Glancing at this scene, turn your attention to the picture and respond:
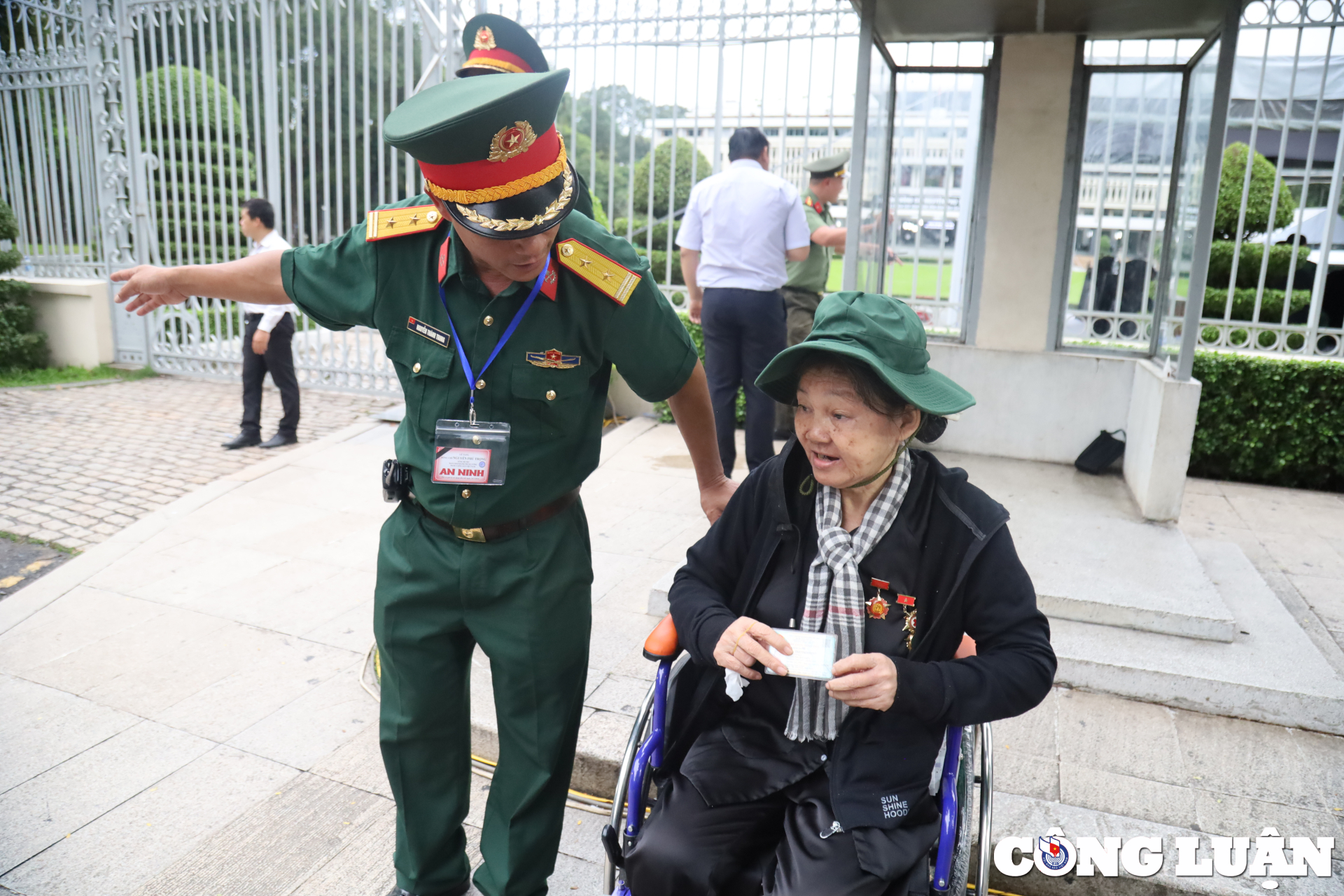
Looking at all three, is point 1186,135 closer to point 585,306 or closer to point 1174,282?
point 1174,282

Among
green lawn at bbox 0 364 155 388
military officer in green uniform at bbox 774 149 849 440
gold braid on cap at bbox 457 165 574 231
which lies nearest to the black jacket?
gold braid on cap at bbox 457 165 574 231

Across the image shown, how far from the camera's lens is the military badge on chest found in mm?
1901

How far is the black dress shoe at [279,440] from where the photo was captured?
23.3 ft

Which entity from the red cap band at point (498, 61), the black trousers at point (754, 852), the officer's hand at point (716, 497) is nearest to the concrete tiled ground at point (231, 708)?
the black trousers at point (754, 852)

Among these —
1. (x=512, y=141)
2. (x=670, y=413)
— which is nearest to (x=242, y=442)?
(x=670, y=413)

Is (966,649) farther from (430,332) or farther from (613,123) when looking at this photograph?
(613,123)

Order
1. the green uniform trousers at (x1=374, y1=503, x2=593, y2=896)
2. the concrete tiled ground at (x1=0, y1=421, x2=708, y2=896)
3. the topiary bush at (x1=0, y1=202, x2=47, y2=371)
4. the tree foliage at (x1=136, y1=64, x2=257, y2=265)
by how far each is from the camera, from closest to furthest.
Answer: the green uniform trousers at (x1=374, y1=503, x2=593, y2=896), the concrete tiled ground at (x1=0, y1=421, x2=708, y2=896), the tree foliage at (x1=136, y1=64, x2=257, y2=265), the topiary bush at (x1=0, y1=202, x2=47, y2=371)

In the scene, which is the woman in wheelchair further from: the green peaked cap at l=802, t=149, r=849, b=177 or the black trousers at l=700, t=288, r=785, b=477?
the green peaked cap at l=802, t=149, r=849, b=177

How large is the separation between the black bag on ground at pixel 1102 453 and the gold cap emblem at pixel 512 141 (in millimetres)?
4618

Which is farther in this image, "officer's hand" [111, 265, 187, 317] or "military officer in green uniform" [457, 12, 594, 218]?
"officer's hand" [111, 265, 187, 317]

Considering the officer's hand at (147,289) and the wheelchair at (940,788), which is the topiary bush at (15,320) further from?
the wheelchair at (940,788)

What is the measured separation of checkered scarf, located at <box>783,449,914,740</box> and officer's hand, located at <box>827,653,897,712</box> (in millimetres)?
159

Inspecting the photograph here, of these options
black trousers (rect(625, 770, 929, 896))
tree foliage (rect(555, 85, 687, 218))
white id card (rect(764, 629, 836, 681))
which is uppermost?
tree foliage (rect(555, 85, 687, 218))

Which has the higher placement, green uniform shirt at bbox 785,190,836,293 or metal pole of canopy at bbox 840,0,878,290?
metal pole of canopy at bbox 840,0,878,290
